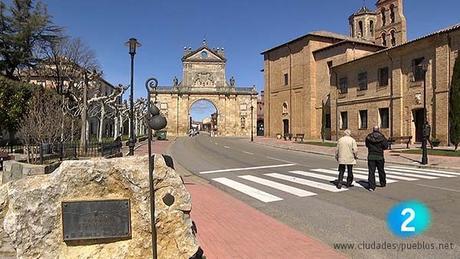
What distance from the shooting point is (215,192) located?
10.3m

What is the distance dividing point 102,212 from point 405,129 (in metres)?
30.0

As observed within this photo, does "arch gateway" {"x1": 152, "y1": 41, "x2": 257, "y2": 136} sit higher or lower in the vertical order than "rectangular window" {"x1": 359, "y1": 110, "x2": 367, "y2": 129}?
higher

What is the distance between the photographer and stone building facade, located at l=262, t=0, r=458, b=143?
2741 centimetres

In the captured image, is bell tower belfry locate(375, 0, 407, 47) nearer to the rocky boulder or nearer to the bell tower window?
the bell tower window

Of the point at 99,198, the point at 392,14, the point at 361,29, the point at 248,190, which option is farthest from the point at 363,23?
the point at 99,198

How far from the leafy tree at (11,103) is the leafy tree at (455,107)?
29.9m

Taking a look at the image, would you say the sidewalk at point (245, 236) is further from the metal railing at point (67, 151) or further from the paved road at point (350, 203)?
the metal railing at point (67, 151)

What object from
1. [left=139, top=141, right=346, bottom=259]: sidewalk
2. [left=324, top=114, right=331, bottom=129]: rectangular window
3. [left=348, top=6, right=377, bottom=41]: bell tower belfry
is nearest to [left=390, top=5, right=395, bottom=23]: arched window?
[left=348, top=6, right=377, bottom=41]: bell tower belfry

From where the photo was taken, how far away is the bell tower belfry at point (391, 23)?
1969 inches

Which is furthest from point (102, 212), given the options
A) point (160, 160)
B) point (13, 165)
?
point (13, 165)

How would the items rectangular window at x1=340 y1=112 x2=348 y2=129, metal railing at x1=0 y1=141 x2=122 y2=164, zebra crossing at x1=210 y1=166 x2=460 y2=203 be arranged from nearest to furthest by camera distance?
zebra crossing at x1=210 y1=166 x2=460 y2=203
metal railing at x1=0 y1=141 x2=122 y2=164
rectangular window at x1=340 y1=112 x2=348 y2=129

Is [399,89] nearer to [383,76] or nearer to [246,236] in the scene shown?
[383,76]

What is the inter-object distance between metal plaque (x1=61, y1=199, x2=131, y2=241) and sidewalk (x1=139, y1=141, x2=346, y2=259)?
1.41 m

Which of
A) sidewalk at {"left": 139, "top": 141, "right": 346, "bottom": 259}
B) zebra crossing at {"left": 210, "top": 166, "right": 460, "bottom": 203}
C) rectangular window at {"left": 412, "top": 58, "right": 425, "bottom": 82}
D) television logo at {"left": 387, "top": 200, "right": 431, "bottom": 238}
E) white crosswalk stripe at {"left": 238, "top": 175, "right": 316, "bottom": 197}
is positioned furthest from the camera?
rectangular window at {"left": 412, "top": 58, "right": 425, "bottom": 82}
